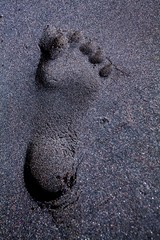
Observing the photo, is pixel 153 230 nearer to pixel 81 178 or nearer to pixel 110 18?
pixel 81 178

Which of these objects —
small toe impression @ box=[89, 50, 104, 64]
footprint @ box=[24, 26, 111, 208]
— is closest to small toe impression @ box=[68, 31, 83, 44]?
footprint @ box=[24, 26, 111, 208]

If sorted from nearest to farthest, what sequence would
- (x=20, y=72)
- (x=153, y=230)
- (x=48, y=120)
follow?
1. (x=153, y=230)
2. (x=48, y=120)
3. (x=20, y=72)

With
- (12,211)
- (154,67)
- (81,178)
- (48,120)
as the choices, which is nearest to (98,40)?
(154,67)

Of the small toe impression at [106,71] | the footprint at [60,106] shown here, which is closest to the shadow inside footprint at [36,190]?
the footprint at [60,106]

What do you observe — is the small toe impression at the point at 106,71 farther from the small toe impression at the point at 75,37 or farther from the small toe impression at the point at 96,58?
the small toe impression at the point at 75,37

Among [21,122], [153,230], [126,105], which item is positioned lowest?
[21,122]

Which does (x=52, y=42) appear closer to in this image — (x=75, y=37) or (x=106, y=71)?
(x=75, y=37)

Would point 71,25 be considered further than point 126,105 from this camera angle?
Yes
